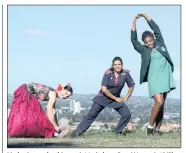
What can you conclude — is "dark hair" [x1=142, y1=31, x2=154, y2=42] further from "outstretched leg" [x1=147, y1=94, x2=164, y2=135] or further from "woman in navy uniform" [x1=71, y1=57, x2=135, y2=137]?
"outstretched leg" [x1=147, y1=94, x2=164, y2=135]

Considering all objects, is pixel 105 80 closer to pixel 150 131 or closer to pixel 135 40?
pixel 135 40

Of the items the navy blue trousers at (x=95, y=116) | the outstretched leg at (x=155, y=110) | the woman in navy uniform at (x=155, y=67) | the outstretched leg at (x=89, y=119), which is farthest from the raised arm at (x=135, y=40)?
the outstretched leg at (x=89, y=119)

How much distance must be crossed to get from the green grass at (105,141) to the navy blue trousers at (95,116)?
97 mm

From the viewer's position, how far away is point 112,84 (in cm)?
741

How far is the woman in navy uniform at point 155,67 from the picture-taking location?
7391mm

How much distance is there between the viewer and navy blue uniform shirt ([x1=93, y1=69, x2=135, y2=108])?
7406 millimetres

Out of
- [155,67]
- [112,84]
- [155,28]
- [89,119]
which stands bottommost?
[89,119]

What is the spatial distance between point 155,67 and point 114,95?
2.06 ft

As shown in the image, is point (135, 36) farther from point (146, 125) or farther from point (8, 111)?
point (8, 111)

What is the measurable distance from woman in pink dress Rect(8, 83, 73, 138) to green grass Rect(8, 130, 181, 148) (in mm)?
142

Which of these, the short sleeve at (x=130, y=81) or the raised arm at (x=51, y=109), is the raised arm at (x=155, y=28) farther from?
the raised arm at (x=51, y=109)

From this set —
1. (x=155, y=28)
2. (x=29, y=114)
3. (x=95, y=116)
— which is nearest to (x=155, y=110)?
(x=95, y=116)
